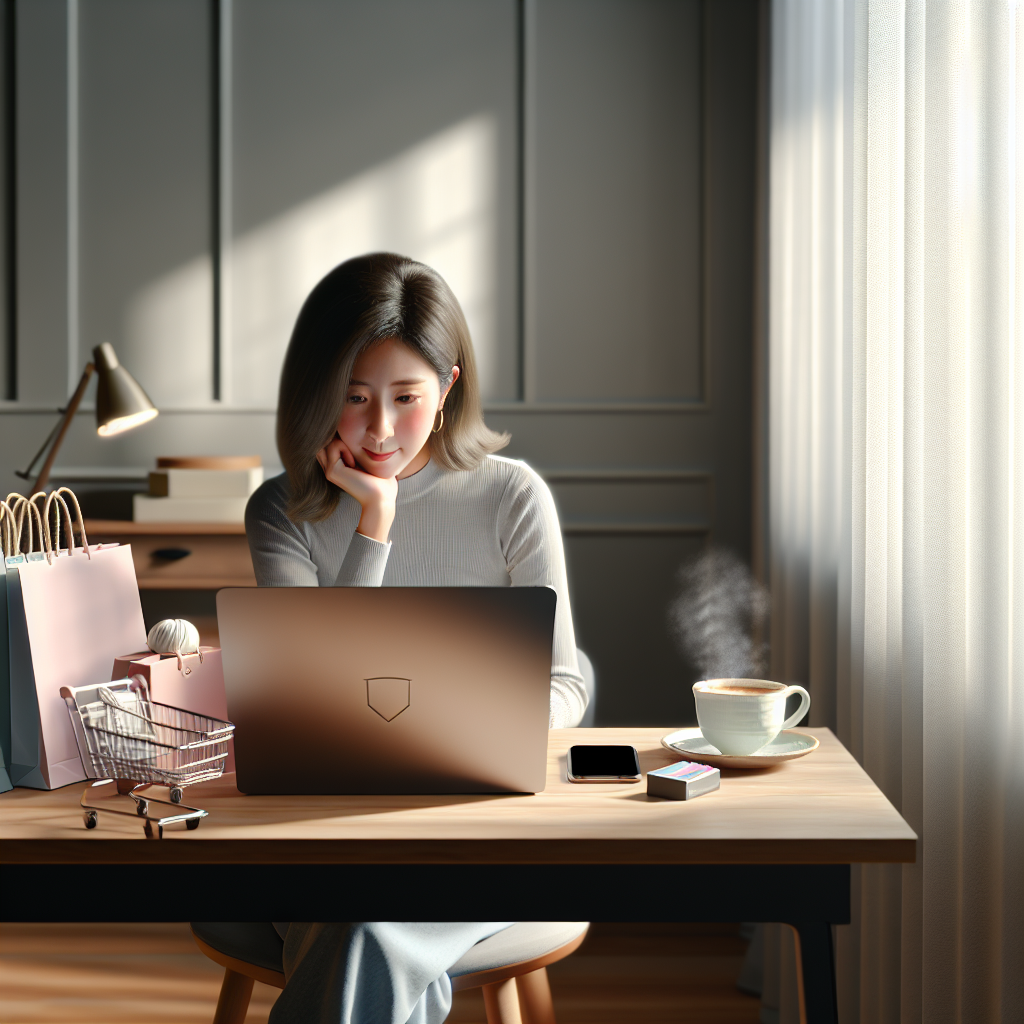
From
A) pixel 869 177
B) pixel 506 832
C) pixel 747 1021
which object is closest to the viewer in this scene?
pixel 506 832

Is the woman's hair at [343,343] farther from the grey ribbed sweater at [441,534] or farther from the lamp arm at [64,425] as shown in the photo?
the lamp arm at [64,425]

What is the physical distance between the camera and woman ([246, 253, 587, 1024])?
1504 millimetres

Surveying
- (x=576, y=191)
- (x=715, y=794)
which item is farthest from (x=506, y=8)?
(x=715, y=794)

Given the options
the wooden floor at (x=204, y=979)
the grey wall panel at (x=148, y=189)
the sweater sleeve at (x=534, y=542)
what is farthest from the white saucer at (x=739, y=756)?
Result: the grey wall panel at (x=148, y=189)

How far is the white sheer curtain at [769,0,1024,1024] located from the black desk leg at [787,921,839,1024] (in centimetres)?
45

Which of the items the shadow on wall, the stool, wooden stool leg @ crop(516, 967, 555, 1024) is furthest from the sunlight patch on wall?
the stool

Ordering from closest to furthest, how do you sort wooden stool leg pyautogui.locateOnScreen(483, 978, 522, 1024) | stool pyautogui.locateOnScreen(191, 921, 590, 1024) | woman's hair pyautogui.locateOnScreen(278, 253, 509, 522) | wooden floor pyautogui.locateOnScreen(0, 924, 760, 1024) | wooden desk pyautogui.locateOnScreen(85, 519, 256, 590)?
stool pyautogui.locateOnScreen(191, 921, 590, 1024), wooden stool leg pyautogui.locateOnScreen(483, 978, 522, 1024), woman's hair pyautogui.locateOnScreen(278, 253, 509, 522), wooden floor pyautogui.locateOnScreen(0, 924, 760, 1024), wooden desk pyautogui.locateOnScreen(85, 519, 256, 590)

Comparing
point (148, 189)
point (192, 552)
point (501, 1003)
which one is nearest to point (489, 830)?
point (501, 1003)

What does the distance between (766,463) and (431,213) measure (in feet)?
3.64

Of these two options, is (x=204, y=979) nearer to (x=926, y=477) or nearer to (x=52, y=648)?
(x=52, y=648)

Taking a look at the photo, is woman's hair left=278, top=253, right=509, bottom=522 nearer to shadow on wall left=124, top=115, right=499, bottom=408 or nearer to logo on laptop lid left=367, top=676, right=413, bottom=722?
logo on laptop lid left=367, top=676, right=413, bottom=722

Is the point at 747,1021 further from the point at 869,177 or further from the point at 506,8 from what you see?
the point at 506,8

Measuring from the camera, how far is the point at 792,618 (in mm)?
2203

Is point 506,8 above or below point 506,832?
above
